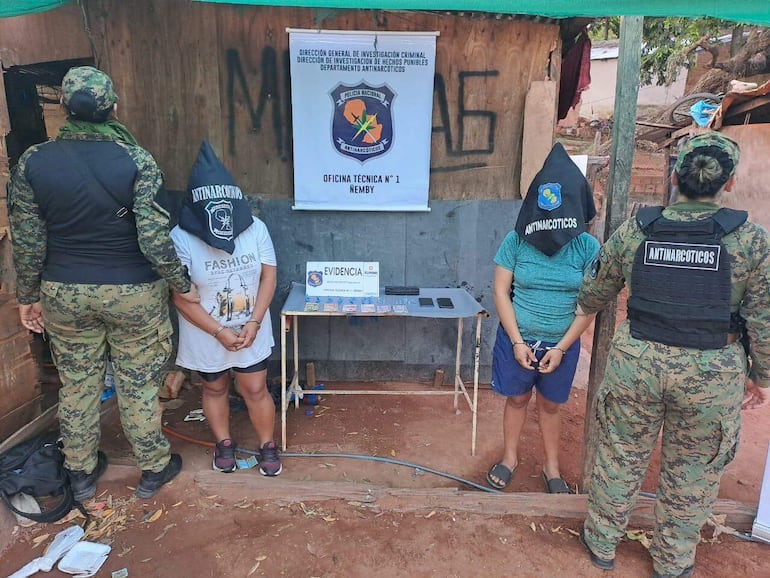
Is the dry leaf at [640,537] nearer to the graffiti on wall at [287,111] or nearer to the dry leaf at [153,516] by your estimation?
the dry leaf at [153,516]

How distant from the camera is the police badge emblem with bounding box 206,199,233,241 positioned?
9.27 feet

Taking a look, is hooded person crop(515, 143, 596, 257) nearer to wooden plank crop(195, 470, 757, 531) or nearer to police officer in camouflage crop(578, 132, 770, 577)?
police officer in camouflage crop(578, 132, 770, 577)

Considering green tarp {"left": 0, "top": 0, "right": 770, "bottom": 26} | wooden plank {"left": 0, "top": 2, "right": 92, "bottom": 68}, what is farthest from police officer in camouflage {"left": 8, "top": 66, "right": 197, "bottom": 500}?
wooden plank {"left": 0, "top": 2, "right": 92, "bottom": 68}

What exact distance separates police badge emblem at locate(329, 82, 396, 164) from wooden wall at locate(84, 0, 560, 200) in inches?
15.0

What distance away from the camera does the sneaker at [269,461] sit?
3195 mm

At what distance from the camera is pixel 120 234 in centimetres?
263

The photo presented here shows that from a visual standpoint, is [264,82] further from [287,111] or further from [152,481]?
[152,481]

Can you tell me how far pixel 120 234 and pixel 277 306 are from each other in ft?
5.98

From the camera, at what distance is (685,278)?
6.87 feet

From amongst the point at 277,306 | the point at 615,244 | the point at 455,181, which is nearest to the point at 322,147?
the point at 455,181

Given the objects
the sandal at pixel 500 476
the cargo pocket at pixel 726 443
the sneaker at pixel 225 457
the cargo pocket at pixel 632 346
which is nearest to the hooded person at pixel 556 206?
the cargo pocket at pixel 632 346

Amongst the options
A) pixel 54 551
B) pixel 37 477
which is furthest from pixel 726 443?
pixel 37 477

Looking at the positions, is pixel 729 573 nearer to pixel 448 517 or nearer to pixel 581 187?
pixel 448 517

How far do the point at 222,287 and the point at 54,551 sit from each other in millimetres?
1560
